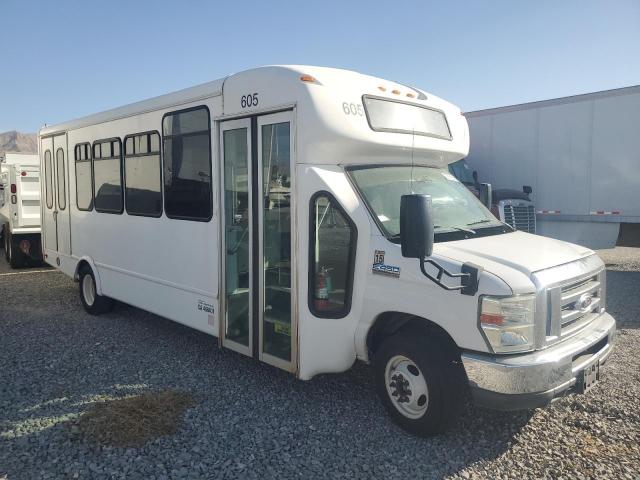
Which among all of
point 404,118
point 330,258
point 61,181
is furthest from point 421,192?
point 61,181

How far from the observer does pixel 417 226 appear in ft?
11.0

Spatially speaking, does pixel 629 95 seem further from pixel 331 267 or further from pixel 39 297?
pixel 39 297

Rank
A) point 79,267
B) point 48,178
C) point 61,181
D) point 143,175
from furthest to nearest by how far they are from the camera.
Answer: point 48,178, point 61,181, point 79,267, point 143,175

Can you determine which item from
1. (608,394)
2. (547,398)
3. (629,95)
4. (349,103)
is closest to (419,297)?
(547,398)

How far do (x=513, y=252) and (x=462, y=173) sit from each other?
8.15m

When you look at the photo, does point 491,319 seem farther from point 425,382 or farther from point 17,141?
point 17,141

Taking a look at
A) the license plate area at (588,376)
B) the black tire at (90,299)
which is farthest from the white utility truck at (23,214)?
the license plate area at (588,376)

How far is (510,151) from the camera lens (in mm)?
11867

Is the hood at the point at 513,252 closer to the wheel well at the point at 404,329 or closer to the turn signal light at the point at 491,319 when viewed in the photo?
the turn signal light at the point at 491,319

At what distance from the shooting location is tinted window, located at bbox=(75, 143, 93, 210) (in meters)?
7.26

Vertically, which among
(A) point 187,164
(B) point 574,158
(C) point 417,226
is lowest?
(C) point 417,226

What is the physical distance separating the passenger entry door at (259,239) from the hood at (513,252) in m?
1.35

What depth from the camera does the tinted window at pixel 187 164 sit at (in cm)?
519

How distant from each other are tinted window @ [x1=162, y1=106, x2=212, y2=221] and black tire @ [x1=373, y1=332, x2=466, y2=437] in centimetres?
232
